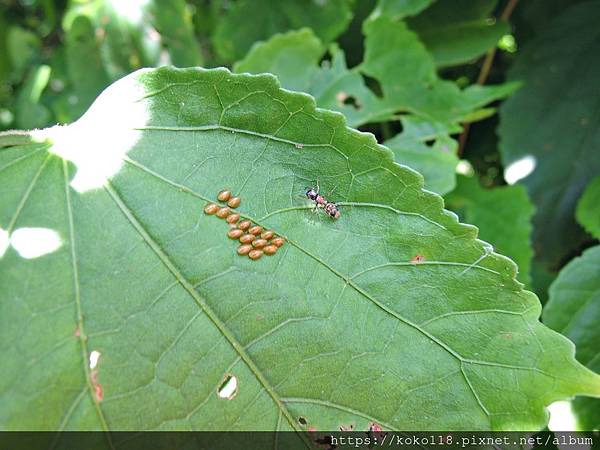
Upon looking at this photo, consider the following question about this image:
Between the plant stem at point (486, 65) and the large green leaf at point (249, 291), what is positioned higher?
the plant stem at point (486, 65)

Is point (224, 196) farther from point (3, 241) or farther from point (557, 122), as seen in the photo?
point (557, 122)

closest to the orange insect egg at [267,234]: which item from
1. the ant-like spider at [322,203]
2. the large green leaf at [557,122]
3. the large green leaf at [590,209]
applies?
the ant-like spider at [322,203]

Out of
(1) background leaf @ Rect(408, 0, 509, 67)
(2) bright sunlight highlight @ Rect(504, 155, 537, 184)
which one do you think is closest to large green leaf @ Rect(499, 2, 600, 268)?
(2) bright sunlight highlight @ Rect(504, 155, 537, 184)

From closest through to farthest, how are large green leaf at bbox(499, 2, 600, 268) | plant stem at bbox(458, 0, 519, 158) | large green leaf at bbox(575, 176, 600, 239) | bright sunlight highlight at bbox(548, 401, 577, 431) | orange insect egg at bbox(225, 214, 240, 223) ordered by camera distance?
orange insect egg at bbox(225, 214, 240, 223), bright sunlight highlight at bbox(548, 401, 577, 431), large green leaf at bbox(575, 176, 600, 239), large green leaf at bbox(499, 2, 600, 268), plant stem at bbox(458, 0, 519, 158)

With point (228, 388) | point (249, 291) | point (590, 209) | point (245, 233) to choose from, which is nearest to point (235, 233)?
point (245, 233)

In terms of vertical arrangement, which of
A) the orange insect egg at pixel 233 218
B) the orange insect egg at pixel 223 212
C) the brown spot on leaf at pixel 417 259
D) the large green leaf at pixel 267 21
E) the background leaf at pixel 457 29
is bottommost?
the brown spot on leaf at pixel 417 259

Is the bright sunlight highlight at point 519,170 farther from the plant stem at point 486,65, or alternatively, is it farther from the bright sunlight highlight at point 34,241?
the bright sunlight highlight at point 34,241

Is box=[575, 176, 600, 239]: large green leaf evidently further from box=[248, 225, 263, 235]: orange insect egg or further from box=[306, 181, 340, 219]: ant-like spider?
box=[248, 225, 263, 235]: orange insect egg

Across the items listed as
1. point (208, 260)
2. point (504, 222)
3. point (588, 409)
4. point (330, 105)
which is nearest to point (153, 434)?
point (208, 260)
